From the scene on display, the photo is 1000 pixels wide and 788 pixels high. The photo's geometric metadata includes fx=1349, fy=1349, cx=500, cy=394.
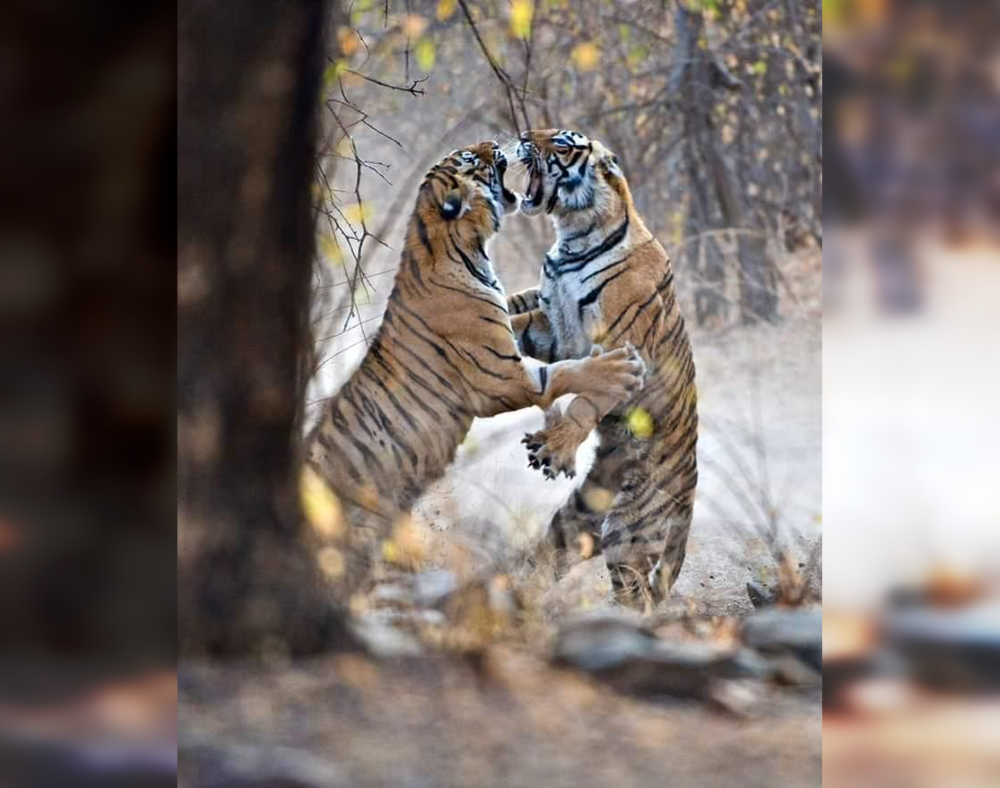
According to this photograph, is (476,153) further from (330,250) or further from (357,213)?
(330,250)

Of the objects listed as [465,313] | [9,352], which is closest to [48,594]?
[9,352]

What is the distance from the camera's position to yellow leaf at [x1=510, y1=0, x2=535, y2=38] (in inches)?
183

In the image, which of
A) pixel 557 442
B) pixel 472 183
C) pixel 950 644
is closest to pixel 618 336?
pixel 557 442

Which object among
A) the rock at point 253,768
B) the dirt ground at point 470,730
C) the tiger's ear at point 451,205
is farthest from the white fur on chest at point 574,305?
the rock at point 253,768

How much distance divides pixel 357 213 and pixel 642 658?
1807mm

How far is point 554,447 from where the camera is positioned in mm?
4645

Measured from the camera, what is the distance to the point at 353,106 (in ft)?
15.1

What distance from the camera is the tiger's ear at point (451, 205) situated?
15.4 feet

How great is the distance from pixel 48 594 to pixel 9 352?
2.32 ft

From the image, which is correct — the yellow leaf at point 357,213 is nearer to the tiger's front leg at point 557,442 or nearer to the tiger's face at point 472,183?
the tiger's face at point 472,183

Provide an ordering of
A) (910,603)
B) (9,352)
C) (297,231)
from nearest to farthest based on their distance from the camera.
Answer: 1. (9,352)
2. (910,603)
3. (297,231)

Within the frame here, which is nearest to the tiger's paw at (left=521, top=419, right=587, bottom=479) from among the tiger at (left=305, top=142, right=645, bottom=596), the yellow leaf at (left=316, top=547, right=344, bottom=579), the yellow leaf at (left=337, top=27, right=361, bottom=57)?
the tiger at (left=305, top=142, right=645, bottom=596)

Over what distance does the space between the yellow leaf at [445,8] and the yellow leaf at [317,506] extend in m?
1.62

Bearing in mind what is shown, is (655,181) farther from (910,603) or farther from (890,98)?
(910,603)
